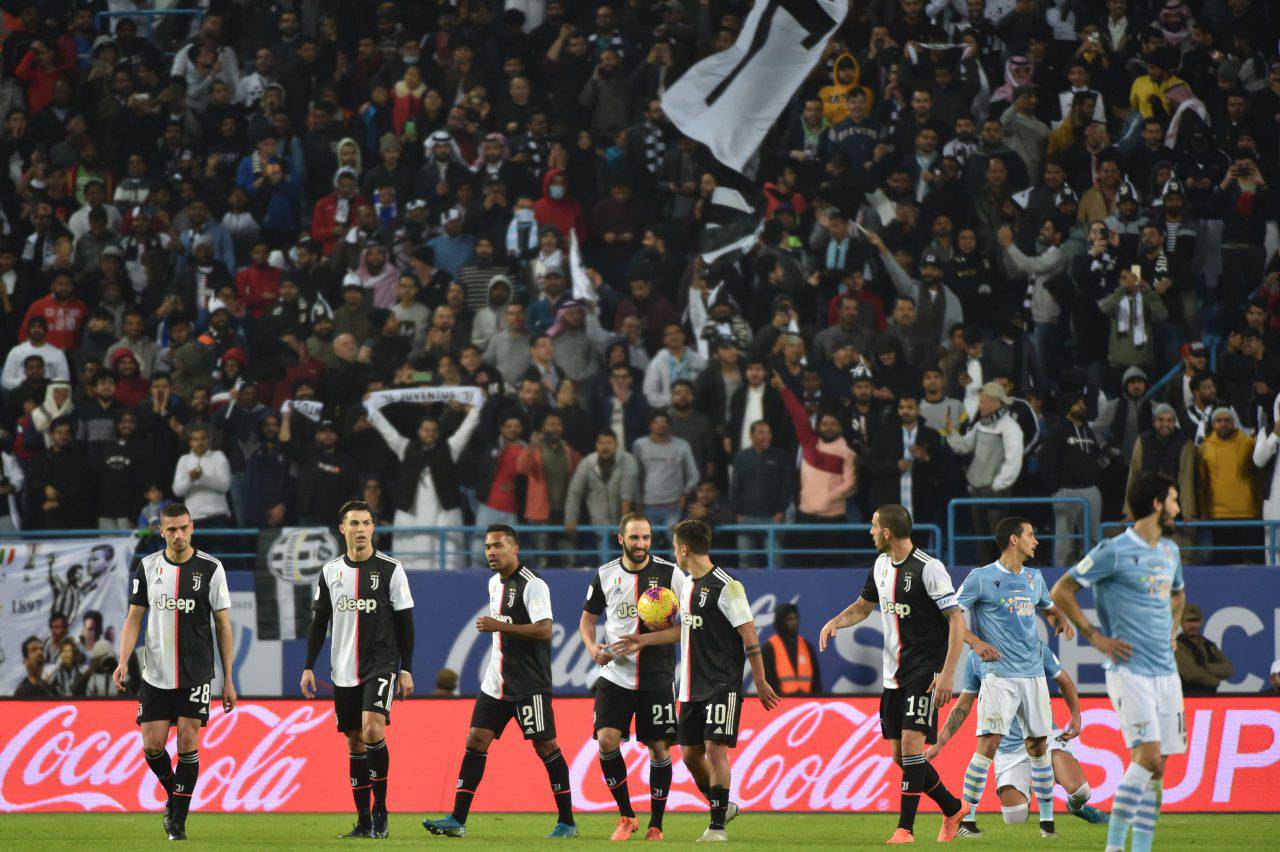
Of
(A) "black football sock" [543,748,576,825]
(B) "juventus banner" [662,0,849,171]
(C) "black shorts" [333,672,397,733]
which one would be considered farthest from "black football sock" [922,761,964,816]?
(B) "juventus banner" [662,0,849,171]

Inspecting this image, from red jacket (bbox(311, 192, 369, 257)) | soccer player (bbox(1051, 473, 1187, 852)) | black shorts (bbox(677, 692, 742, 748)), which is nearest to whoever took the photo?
soccer player (bbox(1051, 473, 1187, 852))

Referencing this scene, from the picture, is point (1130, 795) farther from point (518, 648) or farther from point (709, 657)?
point (518, 648)

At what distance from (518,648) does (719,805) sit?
6.30 feet

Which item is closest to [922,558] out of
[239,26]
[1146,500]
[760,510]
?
[1146,500]

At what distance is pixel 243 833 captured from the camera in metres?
13.3

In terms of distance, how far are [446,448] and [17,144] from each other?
33.1 ft

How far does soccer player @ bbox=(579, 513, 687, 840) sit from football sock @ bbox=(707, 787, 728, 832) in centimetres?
49

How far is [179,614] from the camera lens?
1285cm

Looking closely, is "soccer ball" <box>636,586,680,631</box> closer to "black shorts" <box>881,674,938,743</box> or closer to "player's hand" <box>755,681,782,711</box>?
"player's hand" <box>755,681,782,711</box>

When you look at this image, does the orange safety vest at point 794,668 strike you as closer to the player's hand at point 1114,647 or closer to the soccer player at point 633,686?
the soccer player at point 633,686

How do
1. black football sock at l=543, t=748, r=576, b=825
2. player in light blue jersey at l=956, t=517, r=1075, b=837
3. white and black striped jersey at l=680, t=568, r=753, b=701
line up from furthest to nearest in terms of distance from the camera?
player in light blue jersey at l=956, t=517, r=1075, b=837 → black football sock at l=543, t=748, r=576, b=825 → white and black striped jersey at l=680, t=568, r=753, b=701

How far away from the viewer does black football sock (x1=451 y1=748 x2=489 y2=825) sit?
41.7ft

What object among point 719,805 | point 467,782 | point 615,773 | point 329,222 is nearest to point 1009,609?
point 719,805

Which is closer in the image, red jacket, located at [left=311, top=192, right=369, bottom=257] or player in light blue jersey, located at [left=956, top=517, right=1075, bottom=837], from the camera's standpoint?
player in light blue jersey, located at [left=956, top=517, right=1075, bottom=837]
